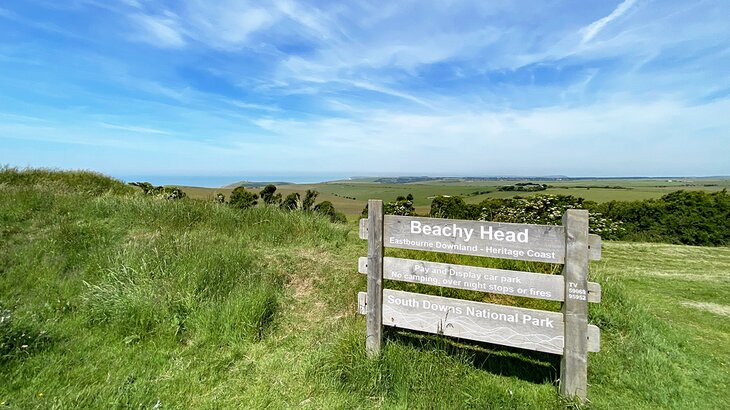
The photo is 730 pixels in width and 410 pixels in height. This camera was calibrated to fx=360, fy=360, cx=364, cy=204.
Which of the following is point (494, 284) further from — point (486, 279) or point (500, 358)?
point (500, 358)

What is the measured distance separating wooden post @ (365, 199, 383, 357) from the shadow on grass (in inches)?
8.2

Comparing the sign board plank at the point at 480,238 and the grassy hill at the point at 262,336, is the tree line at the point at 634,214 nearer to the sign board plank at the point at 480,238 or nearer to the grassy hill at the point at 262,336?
the grassy hill at the point at 262,336

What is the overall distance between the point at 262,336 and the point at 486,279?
9.23 ft

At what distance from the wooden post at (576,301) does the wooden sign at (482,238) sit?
3.5 inches

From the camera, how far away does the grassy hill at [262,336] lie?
133 inches

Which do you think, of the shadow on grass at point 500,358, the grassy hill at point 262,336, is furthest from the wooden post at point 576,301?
the shadow on grass at point 500,358

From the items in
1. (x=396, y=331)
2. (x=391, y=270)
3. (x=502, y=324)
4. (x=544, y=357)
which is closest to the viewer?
(x=502, y=324)

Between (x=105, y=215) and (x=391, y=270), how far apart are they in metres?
7.88

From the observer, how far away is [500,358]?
4.27 m

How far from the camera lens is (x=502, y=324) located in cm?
345

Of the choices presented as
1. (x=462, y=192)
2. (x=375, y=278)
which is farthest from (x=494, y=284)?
(x=462, y=192)

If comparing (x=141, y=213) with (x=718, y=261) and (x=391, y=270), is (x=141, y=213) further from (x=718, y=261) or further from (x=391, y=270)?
(x=718, y=261)

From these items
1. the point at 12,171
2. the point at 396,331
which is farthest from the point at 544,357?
the point at 12,171

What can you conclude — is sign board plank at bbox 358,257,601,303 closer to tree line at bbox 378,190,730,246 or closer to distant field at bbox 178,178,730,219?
tree line at bbox 378,190,730,246
